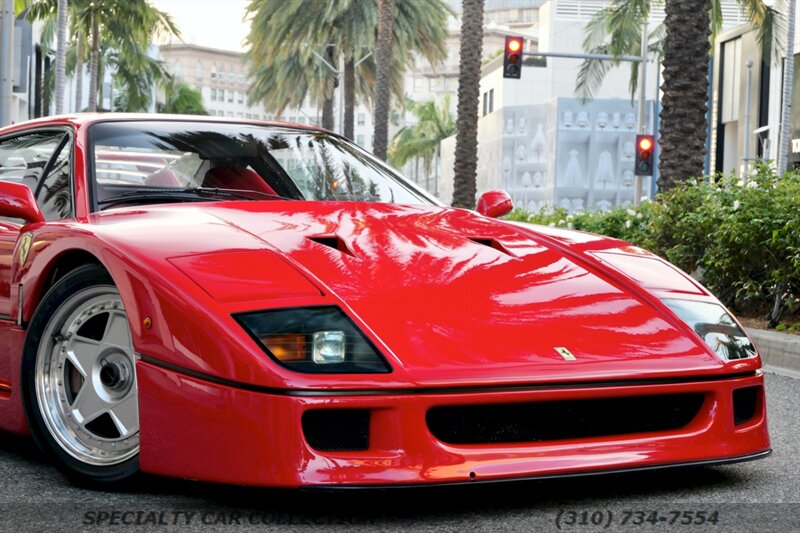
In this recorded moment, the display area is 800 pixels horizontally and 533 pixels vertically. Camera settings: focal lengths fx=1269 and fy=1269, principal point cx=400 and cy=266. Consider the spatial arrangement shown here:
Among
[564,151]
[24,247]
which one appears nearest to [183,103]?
[564,151]

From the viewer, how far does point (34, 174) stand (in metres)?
4.80

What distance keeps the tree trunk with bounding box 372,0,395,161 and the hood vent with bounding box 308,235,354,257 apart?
2670cm

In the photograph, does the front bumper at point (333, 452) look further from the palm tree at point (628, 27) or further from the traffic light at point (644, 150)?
the palm tree at point (628, 27)

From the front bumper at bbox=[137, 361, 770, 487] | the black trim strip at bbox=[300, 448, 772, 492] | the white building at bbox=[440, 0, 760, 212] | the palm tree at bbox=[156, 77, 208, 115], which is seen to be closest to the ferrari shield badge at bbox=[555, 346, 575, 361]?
the front bumper at bbox=[137, 361, 770, 487]

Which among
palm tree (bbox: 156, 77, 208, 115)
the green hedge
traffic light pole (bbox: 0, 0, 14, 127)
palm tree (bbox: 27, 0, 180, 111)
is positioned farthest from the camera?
palm tree (bbox: 156, 77, 208, 115)

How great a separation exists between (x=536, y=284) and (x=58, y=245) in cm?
150

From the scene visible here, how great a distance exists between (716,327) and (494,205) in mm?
1320

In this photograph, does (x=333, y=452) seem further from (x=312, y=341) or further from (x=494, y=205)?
(x=494, y=205)

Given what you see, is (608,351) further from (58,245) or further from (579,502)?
(58,245)

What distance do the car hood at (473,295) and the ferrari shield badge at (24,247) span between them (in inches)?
24.9

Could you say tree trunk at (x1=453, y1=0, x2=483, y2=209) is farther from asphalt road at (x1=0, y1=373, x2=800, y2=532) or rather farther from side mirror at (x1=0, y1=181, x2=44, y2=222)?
asphalt road at (x1=0, y1=373, x2=800, y2=532)

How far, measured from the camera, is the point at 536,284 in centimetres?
392

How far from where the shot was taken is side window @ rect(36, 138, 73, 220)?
14.4 feet

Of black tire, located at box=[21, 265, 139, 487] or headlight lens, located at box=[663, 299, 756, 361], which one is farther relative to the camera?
headlight lens, located at box=[663, 299, 756, 361]
